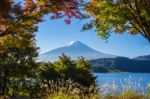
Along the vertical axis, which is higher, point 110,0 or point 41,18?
point 110,0

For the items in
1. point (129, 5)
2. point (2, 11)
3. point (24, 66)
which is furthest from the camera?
point (24, 66)

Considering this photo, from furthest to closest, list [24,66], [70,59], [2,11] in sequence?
[70,59] → [24,66] → [2,11]

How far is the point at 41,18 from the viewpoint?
722 inches

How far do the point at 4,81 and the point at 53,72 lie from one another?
5.23 meters

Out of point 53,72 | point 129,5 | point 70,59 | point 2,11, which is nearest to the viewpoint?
point 2,11

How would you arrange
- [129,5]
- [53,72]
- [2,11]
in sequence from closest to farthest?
1. [2,11]
2. [129,5]
3. [53,72]

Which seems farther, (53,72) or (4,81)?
(53,72)

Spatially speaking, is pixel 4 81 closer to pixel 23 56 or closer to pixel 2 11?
pixel 23 56

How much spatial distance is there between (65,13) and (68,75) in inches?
891

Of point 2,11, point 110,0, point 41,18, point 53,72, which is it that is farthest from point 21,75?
point 2,11

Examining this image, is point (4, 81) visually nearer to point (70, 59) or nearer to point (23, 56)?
point (23, 56)

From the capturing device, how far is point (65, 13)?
59.7ft

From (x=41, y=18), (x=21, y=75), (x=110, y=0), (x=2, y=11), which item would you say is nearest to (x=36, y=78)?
(x=21, y=75)

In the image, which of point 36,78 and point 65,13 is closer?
point 65,13
